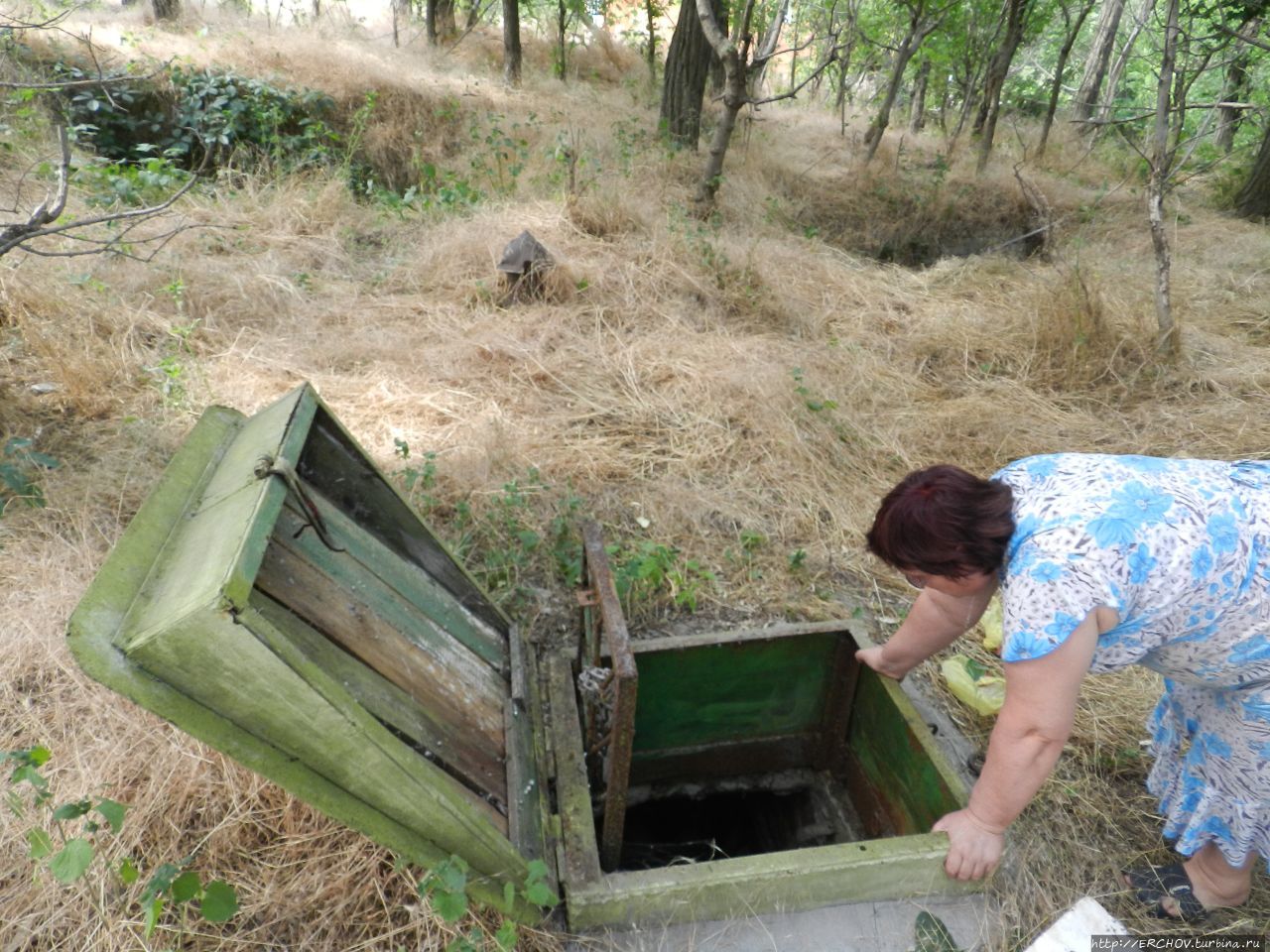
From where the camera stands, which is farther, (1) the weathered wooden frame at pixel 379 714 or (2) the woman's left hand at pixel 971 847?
(2) the woman's left hand at pixel 971 847

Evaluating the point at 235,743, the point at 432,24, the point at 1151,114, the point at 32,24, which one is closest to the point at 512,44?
the point at 432,24

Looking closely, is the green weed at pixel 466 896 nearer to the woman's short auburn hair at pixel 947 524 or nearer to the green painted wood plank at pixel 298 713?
the green painted wood plank at pixel 298 713

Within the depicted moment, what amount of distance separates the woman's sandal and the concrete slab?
0.55m

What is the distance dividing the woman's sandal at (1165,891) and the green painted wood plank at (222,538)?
237 centimetres

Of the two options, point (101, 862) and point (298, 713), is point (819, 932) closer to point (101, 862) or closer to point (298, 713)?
point (298, 713)

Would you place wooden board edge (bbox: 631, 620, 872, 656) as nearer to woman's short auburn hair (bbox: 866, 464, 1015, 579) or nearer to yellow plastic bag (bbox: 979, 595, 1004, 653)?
yellow plastic bag (bbox: 979, 595, 1004, 653)

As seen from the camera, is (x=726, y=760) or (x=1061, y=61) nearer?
(x=726, y=760)

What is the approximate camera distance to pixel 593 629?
2.19 meters

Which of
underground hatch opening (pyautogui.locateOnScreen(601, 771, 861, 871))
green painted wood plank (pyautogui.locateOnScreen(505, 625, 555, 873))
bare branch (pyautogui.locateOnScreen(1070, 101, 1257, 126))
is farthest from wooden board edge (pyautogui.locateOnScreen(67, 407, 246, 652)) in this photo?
bare branch (pyautogui.locateOnScreen(1070, 101, 1257, 126))

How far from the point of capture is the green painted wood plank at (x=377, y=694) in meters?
1.42

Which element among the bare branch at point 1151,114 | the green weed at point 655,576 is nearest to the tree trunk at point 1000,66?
the bare branch at point 1151,114

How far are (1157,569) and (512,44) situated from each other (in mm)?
10512

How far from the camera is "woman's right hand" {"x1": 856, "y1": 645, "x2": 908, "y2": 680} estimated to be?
228cm

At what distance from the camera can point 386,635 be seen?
1739 millimetres
